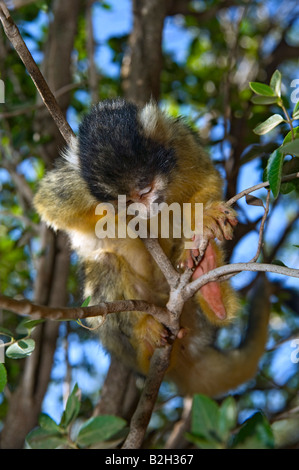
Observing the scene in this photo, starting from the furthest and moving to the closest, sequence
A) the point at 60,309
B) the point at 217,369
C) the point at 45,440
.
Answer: the point at 217,369 → the point at 45,440 → the point at 60,309

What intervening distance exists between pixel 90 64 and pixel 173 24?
1227mm

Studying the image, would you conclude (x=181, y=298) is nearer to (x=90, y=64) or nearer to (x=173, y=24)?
(x=90, y=64)

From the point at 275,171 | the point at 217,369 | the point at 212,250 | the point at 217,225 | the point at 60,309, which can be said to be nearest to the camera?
the point at 60,309

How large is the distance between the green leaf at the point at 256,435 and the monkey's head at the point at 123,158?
878mm

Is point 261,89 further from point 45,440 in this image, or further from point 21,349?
point 45,440

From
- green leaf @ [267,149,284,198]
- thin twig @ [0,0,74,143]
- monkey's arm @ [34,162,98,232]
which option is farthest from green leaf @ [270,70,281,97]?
monkey's arm @ [34,162,98,232]

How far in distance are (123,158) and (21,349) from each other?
693mm

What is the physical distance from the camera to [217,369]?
242 centimetres

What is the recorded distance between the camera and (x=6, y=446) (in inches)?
93.0

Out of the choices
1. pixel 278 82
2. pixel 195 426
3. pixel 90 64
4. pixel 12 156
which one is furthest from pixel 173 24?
pixel 195 426

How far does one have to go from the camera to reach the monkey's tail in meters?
2.40

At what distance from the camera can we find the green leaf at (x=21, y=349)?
1.24 metres

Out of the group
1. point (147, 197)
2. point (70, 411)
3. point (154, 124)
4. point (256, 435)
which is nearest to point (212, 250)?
point (147, 197)

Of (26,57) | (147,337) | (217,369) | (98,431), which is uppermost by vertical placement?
(26,57)
